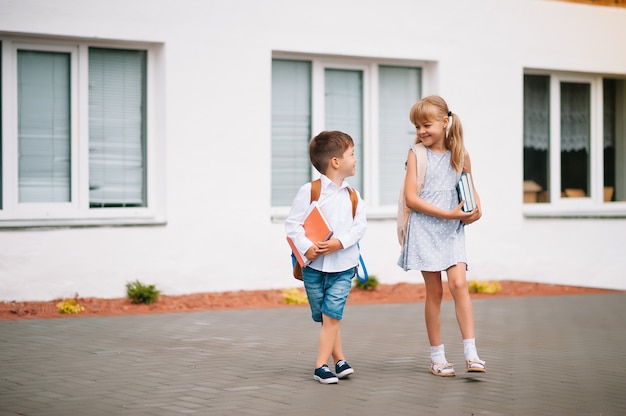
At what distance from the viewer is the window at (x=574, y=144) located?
14.7 m

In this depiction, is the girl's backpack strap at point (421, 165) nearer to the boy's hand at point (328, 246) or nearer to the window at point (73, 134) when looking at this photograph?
the boy's hand at point (328, 246)

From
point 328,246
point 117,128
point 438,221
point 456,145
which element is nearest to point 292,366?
point 328,246

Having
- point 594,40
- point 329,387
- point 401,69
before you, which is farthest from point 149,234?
point 594,40

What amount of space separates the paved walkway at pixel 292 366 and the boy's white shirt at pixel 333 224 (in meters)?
0.77

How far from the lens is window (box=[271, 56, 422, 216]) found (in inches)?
501

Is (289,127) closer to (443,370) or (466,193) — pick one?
(466,193)

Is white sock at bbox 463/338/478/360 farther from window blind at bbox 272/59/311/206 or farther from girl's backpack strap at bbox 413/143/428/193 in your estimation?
window blind at bbox 272/59/311/206

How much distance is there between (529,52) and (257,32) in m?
4.11

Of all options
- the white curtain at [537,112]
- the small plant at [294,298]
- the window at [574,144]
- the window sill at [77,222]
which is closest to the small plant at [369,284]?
the small plant at [294,298]

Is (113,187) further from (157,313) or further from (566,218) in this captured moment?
(566,218)

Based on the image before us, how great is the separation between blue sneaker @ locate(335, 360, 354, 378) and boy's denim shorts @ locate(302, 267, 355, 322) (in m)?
0.33

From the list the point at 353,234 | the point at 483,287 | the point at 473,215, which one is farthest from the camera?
the point at 483,287

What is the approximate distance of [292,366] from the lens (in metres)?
7.29

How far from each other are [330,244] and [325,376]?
0.83 m
